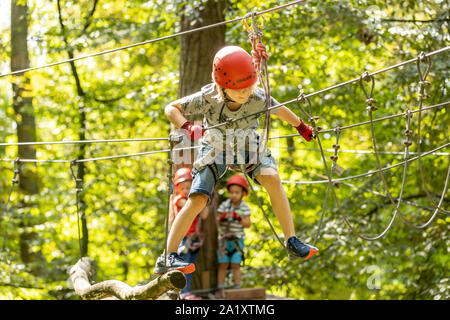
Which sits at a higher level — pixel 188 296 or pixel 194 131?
pixel 194 131

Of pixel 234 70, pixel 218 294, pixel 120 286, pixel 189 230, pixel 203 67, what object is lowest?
pixel 218 294

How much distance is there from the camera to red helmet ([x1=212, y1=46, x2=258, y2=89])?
9.16 feet

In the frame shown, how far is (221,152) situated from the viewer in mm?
3051

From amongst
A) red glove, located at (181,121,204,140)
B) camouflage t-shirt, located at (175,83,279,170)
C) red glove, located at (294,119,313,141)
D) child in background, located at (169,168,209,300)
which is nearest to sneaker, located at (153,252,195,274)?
camouflage t-shirt, located at (175,83,279,170)

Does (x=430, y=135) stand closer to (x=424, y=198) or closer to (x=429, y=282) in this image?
(x=424, y=198)

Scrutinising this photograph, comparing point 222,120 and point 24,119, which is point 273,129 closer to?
point 222,120

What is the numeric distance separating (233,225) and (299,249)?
2.33 metres

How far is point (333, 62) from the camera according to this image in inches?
285

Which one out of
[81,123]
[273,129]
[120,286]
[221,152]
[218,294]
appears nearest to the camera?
[221,152]

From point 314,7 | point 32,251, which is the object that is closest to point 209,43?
point 314,7

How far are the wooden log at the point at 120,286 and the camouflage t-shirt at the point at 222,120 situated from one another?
1.91ft

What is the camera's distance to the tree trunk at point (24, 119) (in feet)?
26.5

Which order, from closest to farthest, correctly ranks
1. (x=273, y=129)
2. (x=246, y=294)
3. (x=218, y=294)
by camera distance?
1. (x=246, y=294)
2. (x=218, y=294)
3. (x=273, y=129)

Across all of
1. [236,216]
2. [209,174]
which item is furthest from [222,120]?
[236,216]
